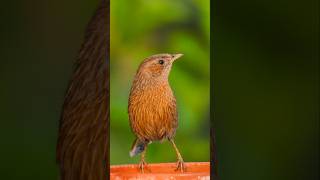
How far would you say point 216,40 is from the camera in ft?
8.32

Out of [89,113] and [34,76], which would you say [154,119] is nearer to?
[89,113]

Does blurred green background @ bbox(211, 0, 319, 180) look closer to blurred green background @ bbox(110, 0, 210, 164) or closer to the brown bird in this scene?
blurred green background @ bbox(110, 0, 210, 164)

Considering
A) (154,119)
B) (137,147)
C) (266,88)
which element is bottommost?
(137,147)

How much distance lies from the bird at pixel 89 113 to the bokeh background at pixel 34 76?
4 cm

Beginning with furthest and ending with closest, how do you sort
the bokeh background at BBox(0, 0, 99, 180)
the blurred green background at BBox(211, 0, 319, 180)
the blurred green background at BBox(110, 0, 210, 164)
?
the blurred green background at BBox(211, 0, 319, 180) < the blurred green background at BBox(110, 0, 210, 164) < the bokeh background at BBox(0, 0, 99, 180)

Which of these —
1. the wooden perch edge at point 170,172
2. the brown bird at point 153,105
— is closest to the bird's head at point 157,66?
the brown bird at point 153,105

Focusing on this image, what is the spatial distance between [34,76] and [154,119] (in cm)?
66

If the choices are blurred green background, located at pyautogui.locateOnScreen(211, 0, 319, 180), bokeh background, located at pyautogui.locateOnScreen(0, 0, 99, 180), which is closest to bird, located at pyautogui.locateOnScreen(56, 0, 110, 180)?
bokeh background, located at pyautogui.locateOnScreen(0, 0, 99, 180)

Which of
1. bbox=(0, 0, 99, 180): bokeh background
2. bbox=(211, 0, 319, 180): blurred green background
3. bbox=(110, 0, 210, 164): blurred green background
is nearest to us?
bbox=(0, 0, 99, 180): bokeh background

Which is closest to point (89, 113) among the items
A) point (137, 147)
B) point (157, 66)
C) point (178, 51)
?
point (137, 147)

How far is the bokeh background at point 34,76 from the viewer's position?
7.41 ft

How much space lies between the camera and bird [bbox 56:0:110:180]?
232cm

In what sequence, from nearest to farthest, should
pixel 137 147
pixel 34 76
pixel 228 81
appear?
1. pixel 34 76
2. pixel 137 147
3. pixel 228 81

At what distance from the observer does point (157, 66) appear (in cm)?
246
